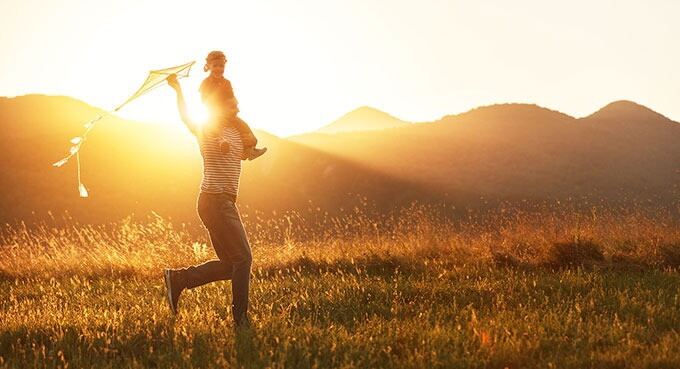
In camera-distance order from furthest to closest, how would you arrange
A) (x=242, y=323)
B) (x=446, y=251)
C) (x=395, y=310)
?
(x=446, y=251), (x=395, y=310), (x=242, y=323)

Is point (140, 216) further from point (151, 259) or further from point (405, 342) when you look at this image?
point (405, 342)

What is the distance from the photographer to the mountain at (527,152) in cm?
6619

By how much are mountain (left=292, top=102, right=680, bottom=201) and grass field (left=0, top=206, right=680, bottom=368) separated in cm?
5368

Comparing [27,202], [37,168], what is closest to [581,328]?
[27,202]

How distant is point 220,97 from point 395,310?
99.4 inches

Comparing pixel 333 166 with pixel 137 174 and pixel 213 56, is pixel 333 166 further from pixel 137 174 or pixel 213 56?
pixel 213 56

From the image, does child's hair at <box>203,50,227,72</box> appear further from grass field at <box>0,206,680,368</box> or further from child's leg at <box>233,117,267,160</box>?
grass field at <box>0,206,680,368</box>

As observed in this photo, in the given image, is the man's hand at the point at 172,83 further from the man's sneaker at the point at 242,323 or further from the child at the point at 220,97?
the man's sneaker at the point at 242,323

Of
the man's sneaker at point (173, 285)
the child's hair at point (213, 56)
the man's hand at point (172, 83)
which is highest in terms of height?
the child's hair at point (213, 56)

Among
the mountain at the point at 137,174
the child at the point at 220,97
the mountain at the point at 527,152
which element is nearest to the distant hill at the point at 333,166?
the mountain at the point at 137,174

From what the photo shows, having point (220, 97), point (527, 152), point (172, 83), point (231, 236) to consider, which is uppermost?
point (527, 152)

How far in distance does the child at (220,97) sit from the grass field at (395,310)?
1719 millimetres

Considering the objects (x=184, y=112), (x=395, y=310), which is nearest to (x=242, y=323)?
(x=395, y=310)

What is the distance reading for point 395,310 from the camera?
5.36m
